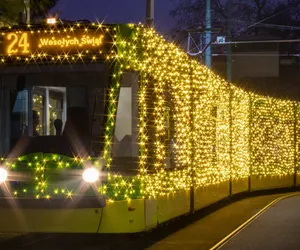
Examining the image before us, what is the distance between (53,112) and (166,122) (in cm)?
187

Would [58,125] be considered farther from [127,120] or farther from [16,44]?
[16,44]

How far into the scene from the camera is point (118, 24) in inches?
356

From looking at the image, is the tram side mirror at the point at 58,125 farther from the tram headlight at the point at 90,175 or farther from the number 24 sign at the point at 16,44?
the number 24 sign at the point at 16,44

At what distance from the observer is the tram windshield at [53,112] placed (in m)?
8.81

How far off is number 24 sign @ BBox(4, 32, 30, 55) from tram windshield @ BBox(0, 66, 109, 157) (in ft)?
1.13

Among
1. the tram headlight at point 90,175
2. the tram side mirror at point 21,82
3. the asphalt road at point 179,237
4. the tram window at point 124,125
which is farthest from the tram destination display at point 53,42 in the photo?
the asphalt road at point 179,237

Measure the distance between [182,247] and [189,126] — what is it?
8.14ft

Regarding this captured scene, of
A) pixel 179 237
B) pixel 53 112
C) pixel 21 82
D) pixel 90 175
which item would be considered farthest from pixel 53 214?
pixel 179 237

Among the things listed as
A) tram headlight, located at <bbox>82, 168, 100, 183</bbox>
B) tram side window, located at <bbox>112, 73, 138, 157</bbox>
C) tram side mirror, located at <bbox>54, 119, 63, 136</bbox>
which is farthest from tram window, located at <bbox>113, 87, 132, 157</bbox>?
tram side mirror, located at <bbox>54, 119, 63, 136</bbox>

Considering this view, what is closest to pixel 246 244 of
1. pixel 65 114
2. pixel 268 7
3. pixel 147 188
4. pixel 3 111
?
pixel 147 188

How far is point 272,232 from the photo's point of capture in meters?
11.1

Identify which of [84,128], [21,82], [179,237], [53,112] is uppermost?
[21,82]

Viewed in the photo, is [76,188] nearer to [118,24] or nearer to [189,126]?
[118,24]

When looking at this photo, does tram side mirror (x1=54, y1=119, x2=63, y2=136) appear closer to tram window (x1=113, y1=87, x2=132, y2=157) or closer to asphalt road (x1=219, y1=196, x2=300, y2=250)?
tram window (x1=113, y1=87, x2=132, y2=157)
